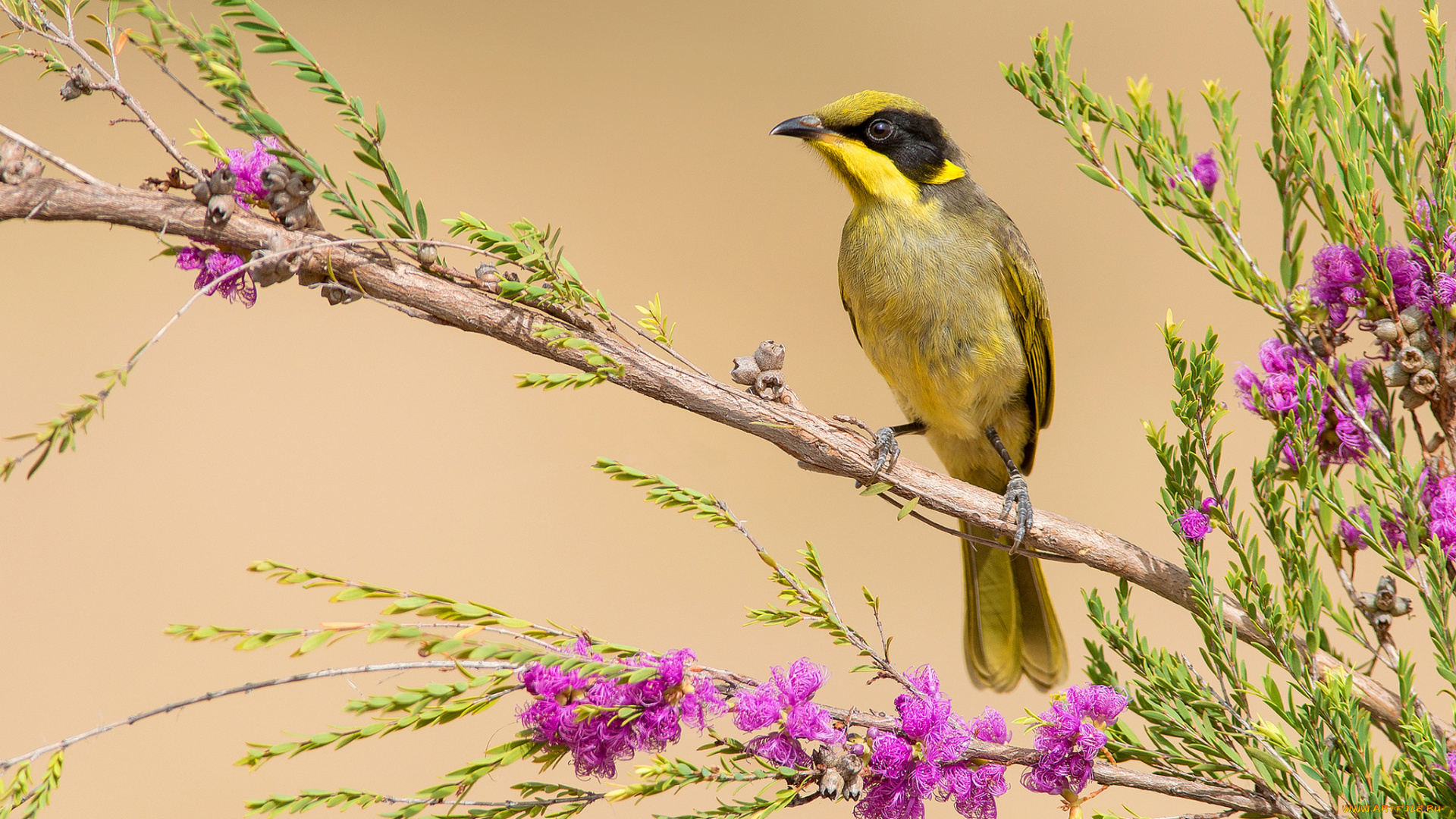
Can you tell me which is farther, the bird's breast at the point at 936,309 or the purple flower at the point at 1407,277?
the bird's breast at the point at 936,309

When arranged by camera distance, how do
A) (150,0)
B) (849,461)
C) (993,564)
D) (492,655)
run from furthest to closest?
(993,564) → (849,461) → (150,0) → (492,655)

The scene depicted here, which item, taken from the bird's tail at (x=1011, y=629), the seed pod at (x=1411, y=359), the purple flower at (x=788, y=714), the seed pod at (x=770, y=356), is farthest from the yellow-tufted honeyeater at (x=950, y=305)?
the purple flower at (x=788, y=714)

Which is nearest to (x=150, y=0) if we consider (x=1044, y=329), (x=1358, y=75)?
(x=1358, y=75)

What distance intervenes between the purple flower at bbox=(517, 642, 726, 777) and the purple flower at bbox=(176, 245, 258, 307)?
29 centimetres

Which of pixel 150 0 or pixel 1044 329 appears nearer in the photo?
pixel 150 0

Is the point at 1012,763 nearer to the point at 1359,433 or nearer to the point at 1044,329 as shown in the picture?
the point at 1359,433

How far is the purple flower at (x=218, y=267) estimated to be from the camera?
1.70 feet

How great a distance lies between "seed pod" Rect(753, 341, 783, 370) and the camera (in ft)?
2.00

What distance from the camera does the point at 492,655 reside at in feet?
1.17

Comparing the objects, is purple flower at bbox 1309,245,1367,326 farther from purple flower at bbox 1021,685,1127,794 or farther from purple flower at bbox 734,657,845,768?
purple flower at bbox 734,657,845,768

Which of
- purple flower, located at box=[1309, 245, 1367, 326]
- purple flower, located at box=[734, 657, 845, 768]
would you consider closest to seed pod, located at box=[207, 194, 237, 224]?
purple flower, located at box=[734, 657, 845, 768]

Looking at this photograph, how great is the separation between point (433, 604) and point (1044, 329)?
84cm

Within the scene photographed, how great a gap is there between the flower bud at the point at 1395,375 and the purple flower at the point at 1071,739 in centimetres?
23

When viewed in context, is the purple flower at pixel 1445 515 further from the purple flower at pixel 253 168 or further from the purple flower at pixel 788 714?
the purple flower at pixel 253 168
